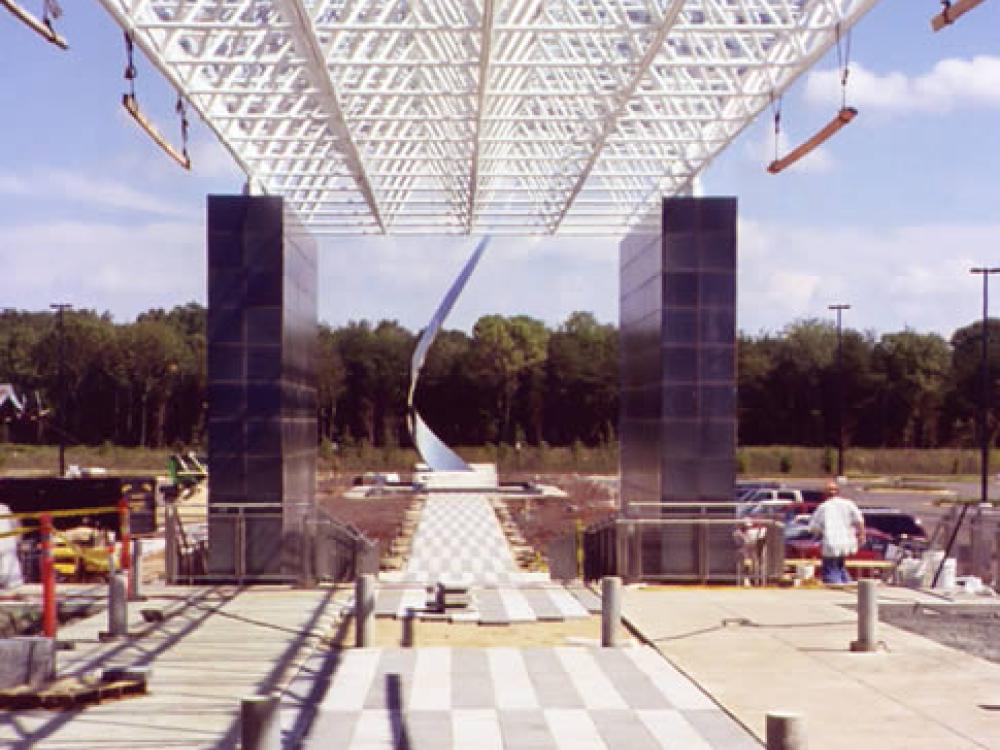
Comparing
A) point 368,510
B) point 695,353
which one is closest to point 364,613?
point 695,353

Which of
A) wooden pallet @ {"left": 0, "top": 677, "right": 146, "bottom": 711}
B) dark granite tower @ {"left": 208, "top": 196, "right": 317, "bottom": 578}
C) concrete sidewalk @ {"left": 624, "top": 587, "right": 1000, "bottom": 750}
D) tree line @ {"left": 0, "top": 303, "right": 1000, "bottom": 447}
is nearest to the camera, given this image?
concrete sidewalk @ {"left": 624, "top": 587, "right": 1000, "bottom": 750}

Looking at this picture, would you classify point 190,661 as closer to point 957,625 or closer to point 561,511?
point 957,625

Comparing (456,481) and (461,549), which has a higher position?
(456,481)

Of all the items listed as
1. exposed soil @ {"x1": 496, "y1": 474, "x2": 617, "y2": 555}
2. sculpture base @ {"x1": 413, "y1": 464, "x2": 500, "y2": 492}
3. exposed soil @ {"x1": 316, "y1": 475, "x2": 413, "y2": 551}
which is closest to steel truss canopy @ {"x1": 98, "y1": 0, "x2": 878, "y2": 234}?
exposed soil @ {"x1": 496, "y1": 474, "x2": 617, "y2": 555}

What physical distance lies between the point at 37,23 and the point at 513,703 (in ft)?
24.5

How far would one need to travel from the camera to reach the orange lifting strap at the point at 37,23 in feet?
36.9

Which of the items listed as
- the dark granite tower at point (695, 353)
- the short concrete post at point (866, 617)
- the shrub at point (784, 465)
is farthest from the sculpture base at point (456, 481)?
the short concrete post at point (866, 617)

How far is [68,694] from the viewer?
10.7m

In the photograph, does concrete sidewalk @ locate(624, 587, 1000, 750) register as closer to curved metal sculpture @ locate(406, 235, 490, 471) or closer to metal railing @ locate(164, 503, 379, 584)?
metal railing @ locate(164, 503, 379, 584)

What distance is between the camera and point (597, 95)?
19.4 m

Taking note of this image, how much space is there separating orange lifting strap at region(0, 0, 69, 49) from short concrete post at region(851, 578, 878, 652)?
9.58 m

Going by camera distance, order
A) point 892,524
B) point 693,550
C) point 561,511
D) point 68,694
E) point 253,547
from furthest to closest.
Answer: point 561,511
point 892,524
point 693,550
point 253,547
point 68,694

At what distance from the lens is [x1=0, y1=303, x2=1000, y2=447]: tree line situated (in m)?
83.5

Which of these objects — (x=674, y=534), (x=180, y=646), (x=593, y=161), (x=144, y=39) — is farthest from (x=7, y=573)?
(x=593, y=161)
